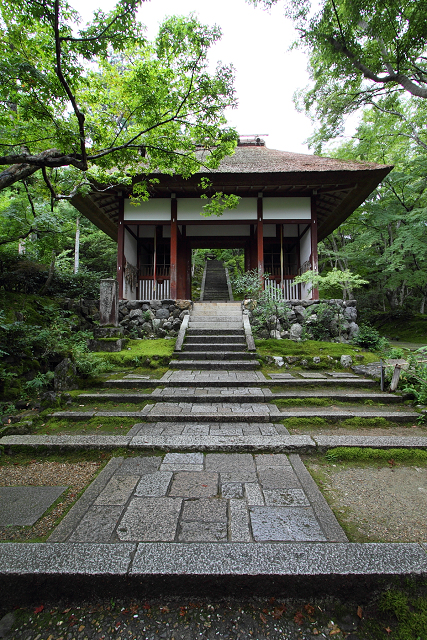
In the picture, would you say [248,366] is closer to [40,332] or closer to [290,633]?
[40,332]

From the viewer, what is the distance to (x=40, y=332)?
18.4 ft

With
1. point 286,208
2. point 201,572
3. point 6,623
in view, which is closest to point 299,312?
point 286,208

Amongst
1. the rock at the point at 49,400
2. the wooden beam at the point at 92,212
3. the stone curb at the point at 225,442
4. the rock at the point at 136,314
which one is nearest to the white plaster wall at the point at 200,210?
the wooden beam at the point at 92,212

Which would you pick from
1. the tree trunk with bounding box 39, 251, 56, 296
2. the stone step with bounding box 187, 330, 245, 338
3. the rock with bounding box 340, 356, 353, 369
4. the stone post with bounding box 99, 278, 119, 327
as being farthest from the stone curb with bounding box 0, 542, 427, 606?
the tree trunk with bounding box 39, 251, 56, 296

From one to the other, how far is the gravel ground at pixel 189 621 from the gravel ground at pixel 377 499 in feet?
1.77

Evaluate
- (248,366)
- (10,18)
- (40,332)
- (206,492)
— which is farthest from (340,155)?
(206,492)

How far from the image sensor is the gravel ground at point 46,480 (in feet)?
6.31

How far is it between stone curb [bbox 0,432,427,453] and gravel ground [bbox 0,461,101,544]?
0.84 ft

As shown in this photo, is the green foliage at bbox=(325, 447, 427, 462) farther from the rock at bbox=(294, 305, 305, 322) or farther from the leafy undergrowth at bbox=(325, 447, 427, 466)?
the rock at bbox=(294, 305, 305, 322)

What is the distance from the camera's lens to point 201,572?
1531 mm

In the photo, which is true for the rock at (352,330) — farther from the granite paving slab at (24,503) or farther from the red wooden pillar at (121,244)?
the granite paving slab at (24,503)

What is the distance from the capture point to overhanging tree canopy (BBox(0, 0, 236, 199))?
4074mm

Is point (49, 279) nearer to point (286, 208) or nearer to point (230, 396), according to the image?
point (230, 396)

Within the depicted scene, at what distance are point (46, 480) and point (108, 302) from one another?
606cm
